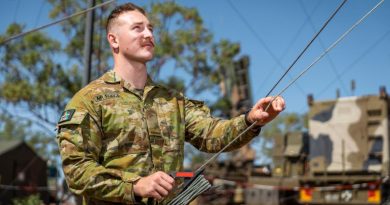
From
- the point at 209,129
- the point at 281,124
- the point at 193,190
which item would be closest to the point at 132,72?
the point at 209,129

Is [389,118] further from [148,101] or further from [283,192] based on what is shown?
[148,101]

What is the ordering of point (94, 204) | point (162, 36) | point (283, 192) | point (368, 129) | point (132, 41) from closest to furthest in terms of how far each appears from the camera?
point (94, 204)
point (132, 41)
point (368, 129)
point (283, 192)
point (162, 36)

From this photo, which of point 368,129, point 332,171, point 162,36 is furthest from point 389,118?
point 162,36

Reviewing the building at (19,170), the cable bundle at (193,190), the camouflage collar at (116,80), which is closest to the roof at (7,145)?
the building at (19,170)

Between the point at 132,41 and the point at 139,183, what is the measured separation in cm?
66

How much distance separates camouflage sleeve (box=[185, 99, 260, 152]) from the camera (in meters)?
2.48

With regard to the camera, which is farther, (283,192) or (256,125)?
(283,192)

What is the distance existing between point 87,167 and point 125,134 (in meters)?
0.23

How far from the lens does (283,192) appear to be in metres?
14.6

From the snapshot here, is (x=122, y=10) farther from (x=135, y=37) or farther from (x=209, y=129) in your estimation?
(x=209, y=129)

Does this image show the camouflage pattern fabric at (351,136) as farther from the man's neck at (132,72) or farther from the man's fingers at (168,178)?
the man's fingers at (168,178)

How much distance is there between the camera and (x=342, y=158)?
43.7 feet

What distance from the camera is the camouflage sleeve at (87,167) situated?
225 cm

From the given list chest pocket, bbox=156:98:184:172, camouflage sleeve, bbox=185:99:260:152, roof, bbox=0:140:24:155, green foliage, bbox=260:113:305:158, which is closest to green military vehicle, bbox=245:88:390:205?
camouflage sleeve, bbox=185:99:260:152
